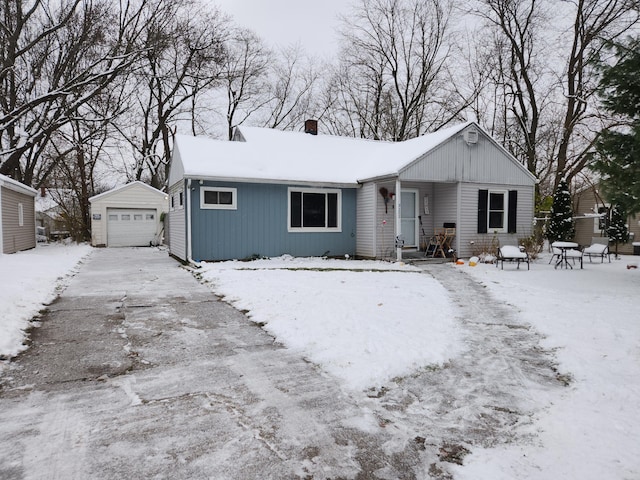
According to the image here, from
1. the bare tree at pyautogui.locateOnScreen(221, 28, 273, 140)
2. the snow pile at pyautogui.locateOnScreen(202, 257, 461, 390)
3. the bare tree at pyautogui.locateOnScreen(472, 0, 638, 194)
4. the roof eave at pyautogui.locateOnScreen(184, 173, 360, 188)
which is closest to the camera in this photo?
the snow pile at pyautogui.locateOnScreen(202, 257, 461, 390)

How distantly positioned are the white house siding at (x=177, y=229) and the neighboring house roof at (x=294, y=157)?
420 mm

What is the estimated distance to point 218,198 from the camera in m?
11.3

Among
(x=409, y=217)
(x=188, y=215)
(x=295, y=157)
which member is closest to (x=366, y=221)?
(x=409, y=217)

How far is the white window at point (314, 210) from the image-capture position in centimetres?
1223

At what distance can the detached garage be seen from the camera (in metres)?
20.7

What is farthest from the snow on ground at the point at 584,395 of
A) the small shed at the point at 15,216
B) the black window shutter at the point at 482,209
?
the small shed at the point at 15,216

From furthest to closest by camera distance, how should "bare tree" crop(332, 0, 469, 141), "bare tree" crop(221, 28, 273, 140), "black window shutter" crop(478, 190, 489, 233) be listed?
"bare tree" crop(221, 28, 273, 140), "bare tree" crop(332, 0, 469, 141), "black window shutter" crop(478, 190, 489, 233)

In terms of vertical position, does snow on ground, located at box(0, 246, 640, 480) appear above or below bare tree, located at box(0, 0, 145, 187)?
below

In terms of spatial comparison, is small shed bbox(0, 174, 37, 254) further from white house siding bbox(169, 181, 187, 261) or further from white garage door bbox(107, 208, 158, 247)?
white house siding bbox(169, 181, 187, 261)

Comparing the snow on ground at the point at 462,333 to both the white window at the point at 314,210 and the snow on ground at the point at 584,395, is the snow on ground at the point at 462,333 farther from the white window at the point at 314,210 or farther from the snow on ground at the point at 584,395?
the white window at the point at 314,210

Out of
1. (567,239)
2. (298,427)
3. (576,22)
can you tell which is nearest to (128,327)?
(298,427)

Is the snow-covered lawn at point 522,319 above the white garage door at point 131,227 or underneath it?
underneath

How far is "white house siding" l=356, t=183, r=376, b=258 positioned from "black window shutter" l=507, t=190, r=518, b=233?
4.44 m

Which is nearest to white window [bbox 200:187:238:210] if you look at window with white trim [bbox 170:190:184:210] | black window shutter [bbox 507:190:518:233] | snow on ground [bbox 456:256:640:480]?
window with white trim [bbox 170:190:184:210]
